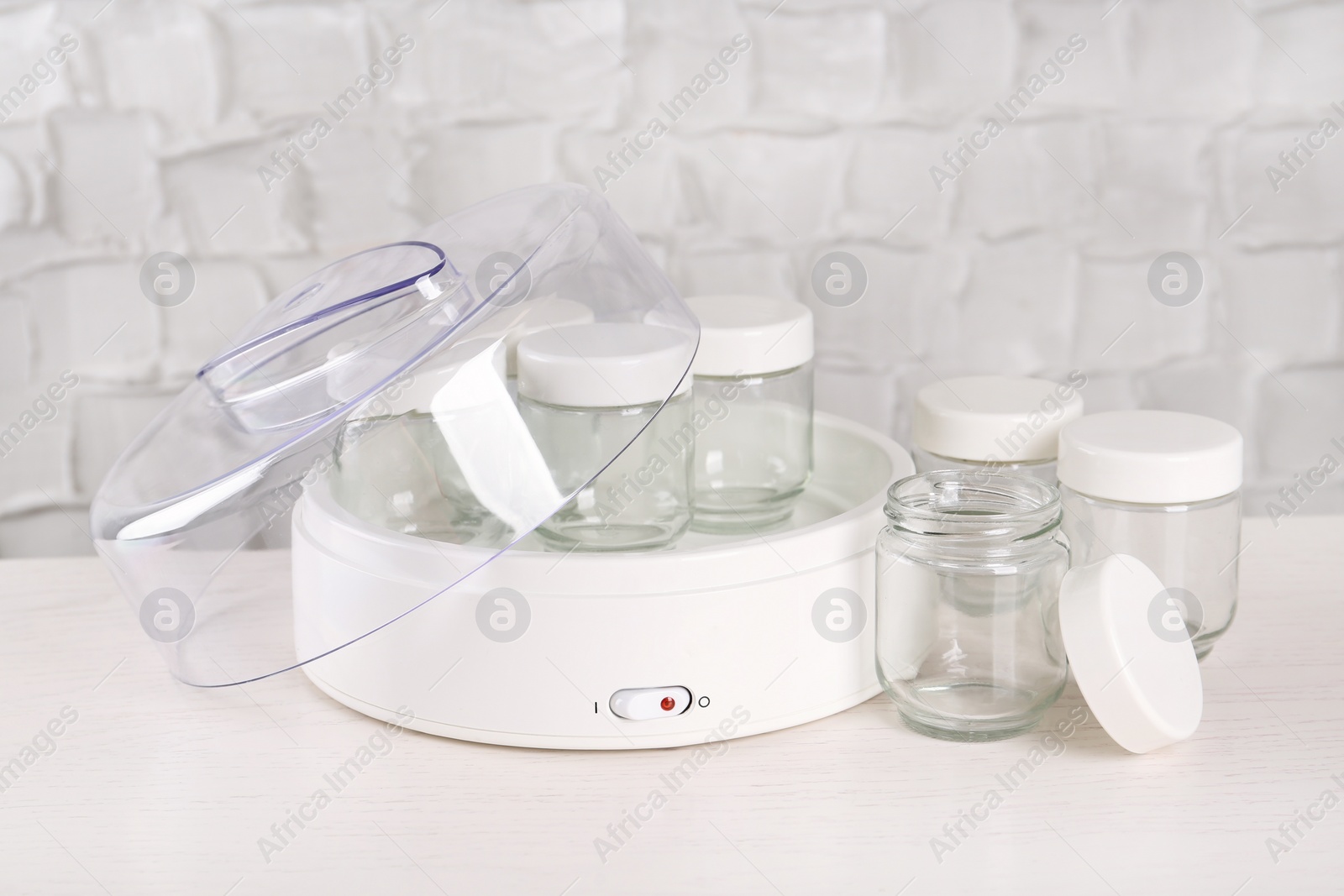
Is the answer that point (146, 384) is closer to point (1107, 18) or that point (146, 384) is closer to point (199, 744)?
point (199, 744)

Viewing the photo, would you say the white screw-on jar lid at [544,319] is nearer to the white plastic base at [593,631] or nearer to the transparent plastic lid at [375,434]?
the transparent plastic lid at [375,434]

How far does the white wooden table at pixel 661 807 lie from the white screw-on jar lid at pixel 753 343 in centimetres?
24

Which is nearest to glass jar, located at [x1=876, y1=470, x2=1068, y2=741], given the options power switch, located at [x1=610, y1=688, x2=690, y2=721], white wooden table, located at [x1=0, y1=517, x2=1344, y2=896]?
white wooden table, located at [x1=0, y1=517, x2=1344, y2=896]

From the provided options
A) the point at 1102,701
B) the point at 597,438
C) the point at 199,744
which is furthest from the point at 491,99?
the point at 1102,701

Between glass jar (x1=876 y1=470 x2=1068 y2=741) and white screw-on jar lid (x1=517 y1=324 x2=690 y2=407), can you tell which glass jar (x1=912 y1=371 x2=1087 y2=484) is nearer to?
glass jar (x1=876 y1=470 x2=1068 y2=741)

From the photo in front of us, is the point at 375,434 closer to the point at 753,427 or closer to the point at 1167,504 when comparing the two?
the point at 753,427

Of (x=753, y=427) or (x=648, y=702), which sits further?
(x=753, y=427)

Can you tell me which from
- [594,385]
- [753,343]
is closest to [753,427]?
[753,343]

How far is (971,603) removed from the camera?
729 millimetres

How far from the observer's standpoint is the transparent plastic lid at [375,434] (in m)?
0.62

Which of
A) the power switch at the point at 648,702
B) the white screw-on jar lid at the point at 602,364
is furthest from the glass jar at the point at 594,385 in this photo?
the power switch at the point at 648,702

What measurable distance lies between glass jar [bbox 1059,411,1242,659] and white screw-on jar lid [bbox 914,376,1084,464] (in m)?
0.03

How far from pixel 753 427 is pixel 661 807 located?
32 cm

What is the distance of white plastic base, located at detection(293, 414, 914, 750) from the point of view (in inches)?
26.3
